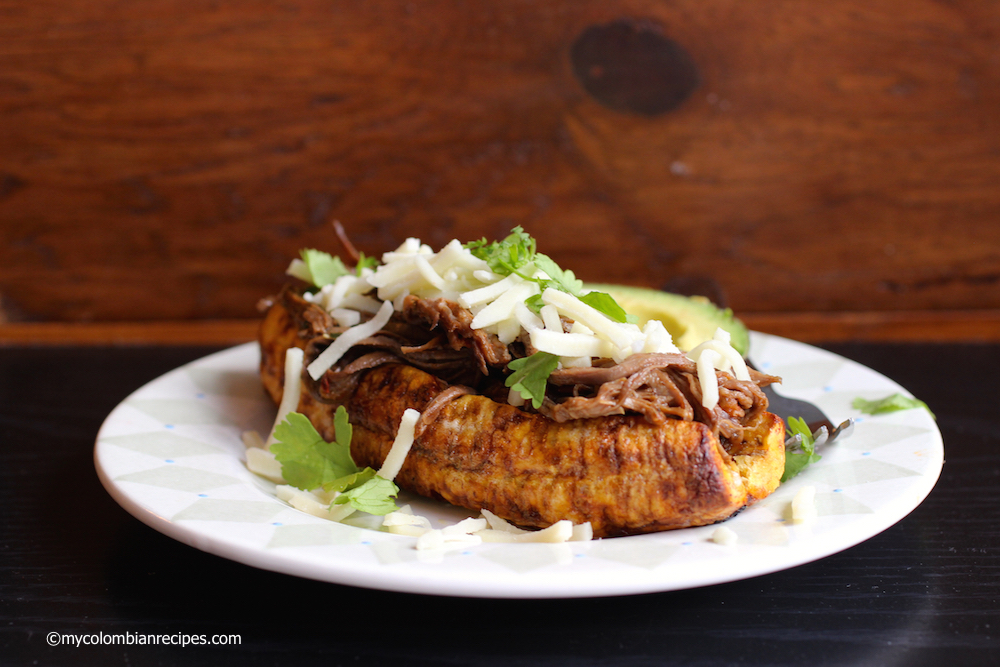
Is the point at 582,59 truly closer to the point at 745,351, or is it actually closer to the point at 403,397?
the point at 745,351

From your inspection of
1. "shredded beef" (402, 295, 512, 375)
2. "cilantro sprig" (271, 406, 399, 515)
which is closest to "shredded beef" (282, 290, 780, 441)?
"shredded beef" (402, 295, 512, 375)

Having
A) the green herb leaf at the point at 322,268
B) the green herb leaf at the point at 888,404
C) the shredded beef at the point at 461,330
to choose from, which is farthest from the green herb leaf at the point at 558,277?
the green herb leaf at the point at 888,404

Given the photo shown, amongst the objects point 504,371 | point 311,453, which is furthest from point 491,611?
point 311,453

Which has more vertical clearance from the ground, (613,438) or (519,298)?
(519,298)

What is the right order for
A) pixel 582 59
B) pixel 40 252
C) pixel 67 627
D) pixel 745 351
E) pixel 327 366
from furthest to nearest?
pixel 40 252 < pixel 582 59 < pixel 745 351 < pixel 327 366 < pixel 67 627

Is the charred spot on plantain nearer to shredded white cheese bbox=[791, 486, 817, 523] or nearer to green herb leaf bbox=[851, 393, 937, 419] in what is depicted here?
green herb leaf bbox=[851, 393, 937, 419]

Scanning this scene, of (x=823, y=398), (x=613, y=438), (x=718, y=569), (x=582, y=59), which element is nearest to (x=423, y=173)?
(x=582, y=59)
